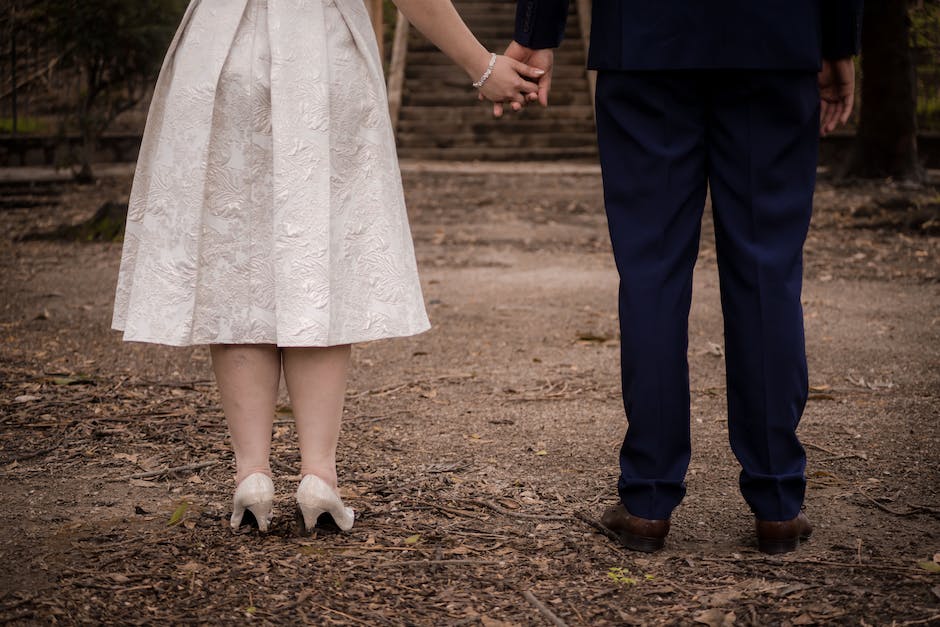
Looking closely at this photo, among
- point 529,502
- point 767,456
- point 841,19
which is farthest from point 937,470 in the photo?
point 841,19

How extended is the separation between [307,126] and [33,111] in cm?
1118

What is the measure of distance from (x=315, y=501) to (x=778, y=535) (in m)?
1.04

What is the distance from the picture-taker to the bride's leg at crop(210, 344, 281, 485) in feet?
8.30

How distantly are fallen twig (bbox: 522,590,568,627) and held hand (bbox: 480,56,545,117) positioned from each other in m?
1.15

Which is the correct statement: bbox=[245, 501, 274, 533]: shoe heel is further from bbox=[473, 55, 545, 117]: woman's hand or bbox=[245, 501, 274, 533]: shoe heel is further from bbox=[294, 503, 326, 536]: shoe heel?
bbox=[473, 55, 545, 117]: woman's hand

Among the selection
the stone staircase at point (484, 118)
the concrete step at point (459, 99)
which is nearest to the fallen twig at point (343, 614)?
the stone staircase at point (484, 118)

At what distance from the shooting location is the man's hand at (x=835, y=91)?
2.54m

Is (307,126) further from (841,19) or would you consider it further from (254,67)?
(841,19)

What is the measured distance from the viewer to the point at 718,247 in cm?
250

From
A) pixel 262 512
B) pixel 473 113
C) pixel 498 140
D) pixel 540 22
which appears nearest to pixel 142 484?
pixel 262 512

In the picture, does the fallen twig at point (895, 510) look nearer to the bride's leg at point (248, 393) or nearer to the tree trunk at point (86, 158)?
the bride's leg at point (248, 393)

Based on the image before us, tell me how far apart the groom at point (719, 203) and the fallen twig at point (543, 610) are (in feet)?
1.22

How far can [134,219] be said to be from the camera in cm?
255

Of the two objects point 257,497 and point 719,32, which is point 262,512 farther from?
point 719,32
